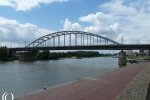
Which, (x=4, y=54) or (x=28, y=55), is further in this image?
(x=28, y=55)

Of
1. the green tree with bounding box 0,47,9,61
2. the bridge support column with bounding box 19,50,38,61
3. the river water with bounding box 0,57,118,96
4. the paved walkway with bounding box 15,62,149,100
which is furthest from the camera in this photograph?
the bridge support column with bounding box 19,50,38,61

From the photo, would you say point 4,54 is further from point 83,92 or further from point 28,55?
point 83,92

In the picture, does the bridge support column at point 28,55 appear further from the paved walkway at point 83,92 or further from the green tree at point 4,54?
the paved walkway at point 83,92

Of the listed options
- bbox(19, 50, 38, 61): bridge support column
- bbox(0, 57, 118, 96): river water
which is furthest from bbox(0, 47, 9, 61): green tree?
bbox(0, 57, 118, 96): river water

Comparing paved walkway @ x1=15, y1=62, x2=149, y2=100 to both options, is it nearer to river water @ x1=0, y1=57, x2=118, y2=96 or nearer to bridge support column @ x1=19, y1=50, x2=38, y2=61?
river water @ x1=0, y1=57, x2=118, y2=96

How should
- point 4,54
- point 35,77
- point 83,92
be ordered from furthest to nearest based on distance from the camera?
1. point 4,54
2. point 35,77
3. point 83,92

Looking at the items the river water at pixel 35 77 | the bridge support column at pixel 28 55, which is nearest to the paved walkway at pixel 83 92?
the river water at pixel 35 77

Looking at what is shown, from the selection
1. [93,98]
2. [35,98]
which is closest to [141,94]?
[93,98]

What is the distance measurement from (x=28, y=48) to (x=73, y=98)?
108022mm

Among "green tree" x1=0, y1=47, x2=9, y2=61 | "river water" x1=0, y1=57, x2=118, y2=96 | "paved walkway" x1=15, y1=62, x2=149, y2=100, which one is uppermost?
"green tree" x1=0, y1=47, x2=9, y2=61

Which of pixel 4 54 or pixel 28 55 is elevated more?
pixel 4 54

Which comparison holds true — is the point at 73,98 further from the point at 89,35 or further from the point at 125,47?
the point at 89,35

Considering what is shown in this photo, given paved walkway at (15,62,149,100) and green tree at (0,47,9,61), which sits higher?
green tree at (0,47,9,61)

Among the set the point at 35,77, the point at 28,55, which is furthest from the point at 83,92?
the point at 28,55
